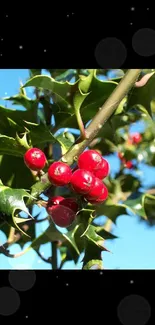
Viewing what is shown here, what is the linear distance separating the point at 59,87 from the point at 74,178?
19 cm

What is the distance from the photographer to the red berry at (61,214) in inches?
31.5

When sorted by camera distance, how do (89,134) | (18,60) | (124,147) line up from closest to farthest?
(89,134), (18,60), (124,147)

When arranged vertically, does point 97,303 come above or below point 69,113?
below

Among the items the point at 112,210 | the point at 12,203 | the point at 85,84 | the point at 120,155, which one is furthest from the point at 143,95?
the point at 120,155

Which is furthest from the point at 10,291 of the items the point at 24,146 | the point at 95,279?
the point at 24,146

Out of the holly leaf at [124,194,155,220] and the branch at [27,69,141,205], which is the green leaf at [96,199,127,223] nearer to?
the holly leaf at [124,194,155,220]

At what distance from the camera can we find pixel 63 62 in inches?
36.9

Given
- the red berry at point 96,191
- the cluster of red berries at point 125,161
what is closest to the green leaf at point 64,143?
the red berry at point 96,191

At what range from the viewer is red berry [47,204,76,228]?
0.80 meters

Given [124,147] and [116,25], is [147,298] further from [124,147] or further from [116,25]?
[124,147]

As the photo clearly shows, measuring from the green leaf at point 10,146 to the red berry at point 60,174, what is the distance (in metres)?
0.11

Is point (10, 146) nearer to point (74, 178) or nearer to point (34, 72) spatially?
point (74, 178)

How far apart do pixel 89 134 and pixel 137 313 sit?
0.31 meters

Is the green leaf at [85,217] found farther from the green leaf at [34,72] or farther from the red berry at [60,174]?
the green leaf at [34,72]
